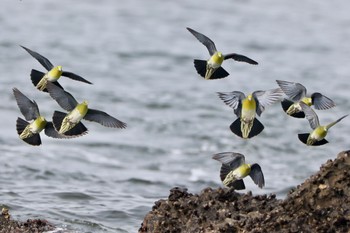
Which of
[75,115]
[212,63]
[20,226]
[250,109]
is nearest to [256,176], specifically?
[250,109]

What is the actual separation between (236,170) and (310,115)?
731 mm

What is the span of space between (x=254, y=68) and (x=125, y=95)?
13.2 ft

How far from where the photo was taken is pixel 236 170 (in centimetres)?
722

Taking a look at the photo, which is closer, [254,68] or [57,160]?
[57,160]

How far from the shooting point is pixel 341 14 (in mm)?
26500

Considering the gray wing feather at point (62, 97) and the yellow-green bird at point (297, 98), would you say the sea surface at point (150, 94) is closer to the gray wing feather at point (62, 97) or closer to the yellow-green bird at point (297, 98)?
the gray wing feather at point (62, 97)

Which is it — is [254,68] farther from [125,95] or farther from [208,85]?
[125,95]

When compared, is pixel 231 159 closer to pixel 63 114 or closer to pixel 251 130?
pixel 251 130

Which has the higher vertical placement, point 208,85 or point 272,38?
point 272,38

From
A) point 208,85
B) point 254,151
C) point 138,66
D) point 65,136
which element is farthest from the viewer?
point 138,66

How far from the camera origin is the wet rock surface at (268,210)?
20.6 ft

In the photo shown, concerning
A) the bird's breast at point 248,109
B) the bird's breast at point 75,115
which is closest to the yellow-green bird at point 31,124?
the bird's breast at point 75,115

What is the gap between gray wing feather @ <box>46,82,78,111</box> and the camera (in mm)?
7066

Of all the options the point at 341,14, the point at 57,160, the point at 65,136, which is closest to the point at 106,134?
the point at 57,160
